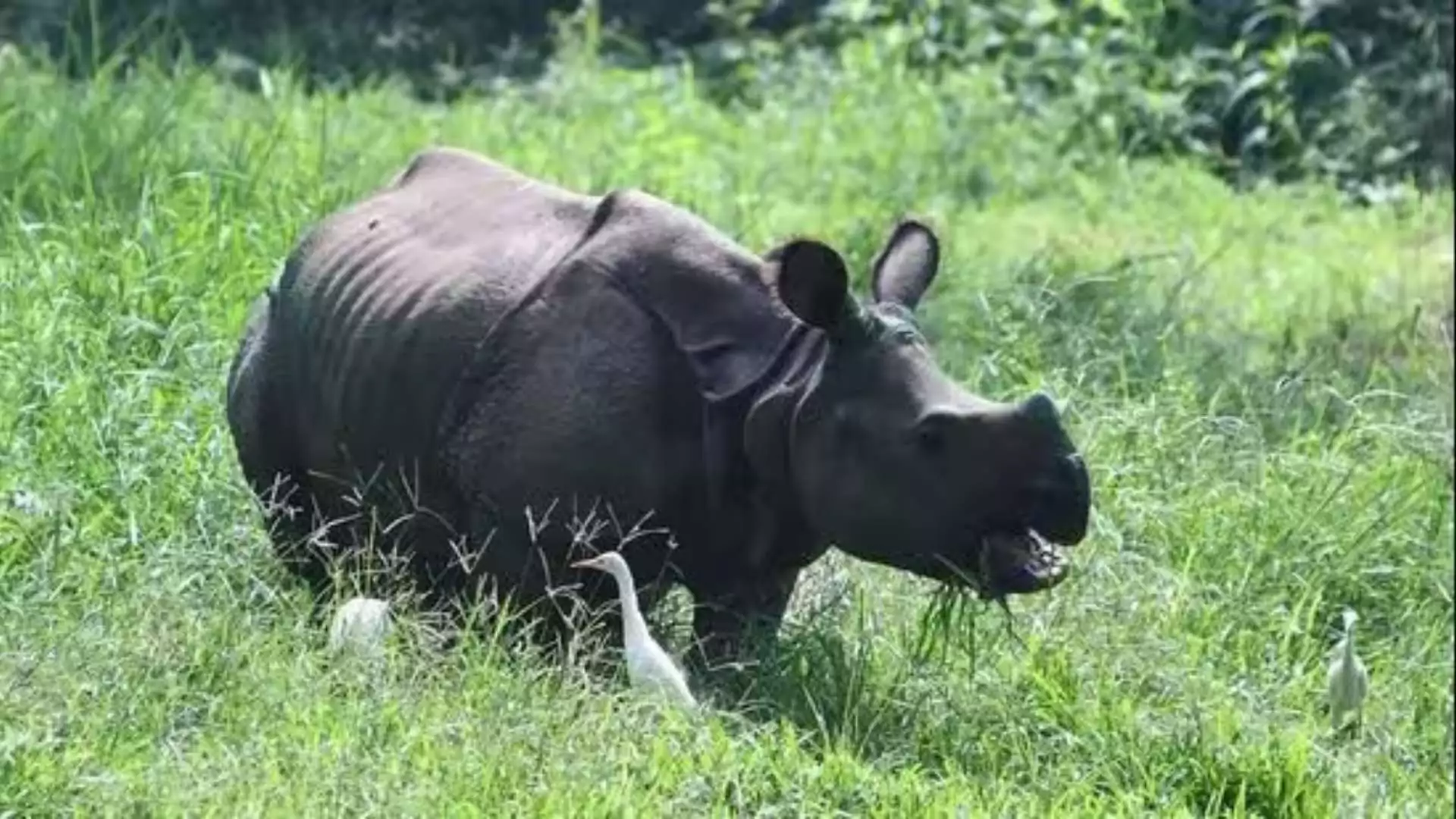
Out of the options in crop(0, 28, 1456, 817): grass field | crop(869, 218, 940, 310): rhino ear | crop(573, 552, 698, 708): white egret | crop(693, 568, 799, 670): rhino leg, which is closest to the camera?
crop(0, 28, 1456, 817): grass field

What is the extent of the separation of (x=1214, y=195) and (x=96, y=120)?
4266 millimetres

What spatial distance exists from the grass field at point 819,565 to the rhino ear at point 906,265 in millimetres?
601

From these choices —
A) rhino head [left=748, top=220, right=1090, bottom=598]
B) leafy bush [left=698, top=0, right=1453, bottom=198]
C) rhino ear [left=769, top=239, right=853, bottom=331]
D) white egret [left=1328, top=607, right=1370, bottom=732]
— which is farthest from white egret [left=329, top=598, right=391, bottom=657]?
leafy bush [left=698, top=0, right=1453, bottom=198]

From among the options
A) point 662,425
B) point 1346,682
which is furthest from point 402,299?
point 1346,682

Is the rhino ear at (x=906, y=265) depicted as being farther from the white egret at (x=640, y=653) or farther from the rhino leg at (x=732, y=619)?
the white egret at (x=640, y=653)

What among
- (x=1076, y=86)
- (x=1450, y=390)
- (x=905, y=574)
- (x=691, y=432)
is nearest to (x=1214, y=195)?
(x=1076, y=86)

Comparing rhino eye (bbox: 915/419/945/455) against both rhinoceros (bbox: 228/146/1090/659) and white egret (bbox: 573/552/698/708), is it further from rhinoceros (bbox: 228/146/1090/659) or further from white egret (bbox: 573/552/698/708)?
white egret (bbox: 573/552/698/708)

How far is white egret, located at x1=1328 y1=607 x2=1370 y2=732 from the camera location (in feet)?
21.0

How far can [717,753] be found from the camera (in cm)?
561

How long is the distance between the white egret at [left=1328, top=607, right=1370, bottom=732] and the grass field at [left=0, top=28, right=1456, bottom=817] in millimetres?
52

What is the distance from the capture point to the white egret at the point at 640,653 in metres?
5.73

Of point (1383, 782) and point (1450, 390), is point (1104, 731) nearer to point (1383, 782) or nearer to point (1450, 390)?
point (1383, 782)

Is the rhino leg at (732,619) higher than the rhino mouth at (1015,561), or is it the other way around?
the rhino mouth at (1015,561)

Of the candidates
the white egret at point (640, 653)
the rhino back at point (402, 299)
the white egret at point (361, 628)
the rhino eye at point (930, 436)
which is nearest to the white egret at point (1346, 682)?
the rhino eye at point (930, 436)
